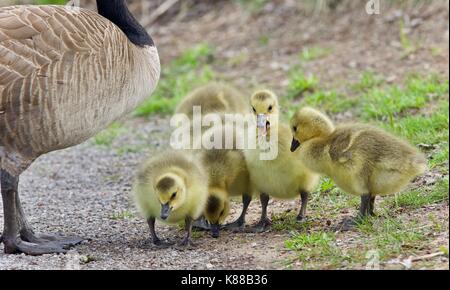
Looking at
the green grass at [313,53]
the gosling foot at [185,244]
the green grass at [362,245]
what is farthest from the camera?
the green grass at [313,53]

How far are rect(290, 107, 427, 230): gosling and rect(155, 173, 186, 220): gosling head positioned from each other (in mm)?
950

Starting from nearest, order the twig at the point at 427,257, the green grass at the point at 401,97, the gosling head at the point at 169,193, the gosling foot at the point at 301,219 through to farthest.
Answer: the twig at the point at 427,257
the gosling head at the point at 169,193
the gosling foot at the point at 301,219
the green grass at the point at 401,97

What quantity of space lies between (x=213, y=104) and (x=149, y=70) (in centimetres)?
104

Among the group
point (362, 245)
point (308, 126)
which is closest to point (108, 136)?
point (308, 126)

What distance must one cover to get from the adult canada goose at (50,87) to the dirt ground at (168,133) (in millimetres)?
449

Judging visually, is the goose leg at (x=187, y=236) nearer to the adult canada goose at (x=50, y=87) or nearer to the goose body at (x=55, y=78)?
the adult canada goose at (x=50, y=87)

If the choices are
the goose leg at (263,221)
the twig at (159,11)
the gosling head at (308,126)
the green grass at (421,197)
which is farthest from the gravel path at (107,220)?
the twig at (159,11)

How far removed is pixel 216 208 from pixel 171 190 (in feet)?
2.26

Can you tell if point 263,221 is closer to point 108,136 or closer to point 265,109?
point 265,109

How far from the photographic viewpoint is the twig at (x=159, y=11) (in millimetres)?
14188

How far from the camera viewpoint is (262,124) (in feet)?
20.6

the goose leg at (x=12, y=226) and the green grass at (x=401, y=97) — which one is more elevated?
the green grass at (x=401, y=97)

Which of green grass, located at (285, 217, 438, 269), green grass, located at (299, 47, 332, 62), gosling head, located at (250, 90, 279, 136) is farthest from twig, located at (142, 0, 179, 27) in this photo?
green grass, located at (285, 217, 438, 269)

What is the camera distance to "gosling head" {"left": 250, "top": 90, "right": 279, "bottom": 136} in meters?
6.33
